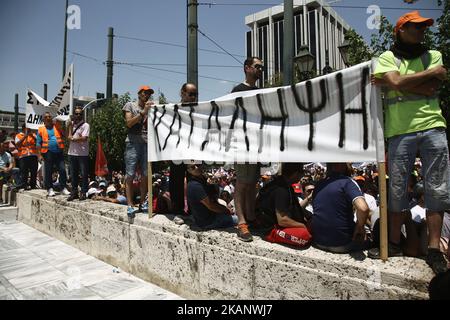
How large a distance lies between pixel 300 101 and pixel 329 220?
105cm

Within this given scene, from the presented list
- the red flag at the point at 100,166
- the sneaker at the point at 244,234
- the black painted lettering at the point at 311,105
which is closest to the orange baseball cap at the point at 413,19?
the black painted lettering at the point at 311,105

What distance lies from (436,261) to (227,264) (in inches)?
65.0

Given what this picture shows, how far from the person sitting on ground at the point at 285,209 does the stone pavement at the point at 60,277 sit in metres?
1.41

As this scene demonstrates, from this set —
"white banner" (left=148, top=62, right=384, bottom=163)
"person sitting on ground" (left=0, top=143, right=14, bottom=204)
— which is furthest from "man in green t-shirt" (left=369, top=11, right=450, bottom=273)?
"person sitting on ground" (left=0, top=143, right=14, bottom=204)

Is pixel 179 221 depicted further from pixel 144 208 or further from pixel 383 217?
pixel 383 217

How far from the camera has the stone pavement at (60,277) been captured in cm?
351

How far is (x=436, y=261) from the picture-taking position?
2074 mm

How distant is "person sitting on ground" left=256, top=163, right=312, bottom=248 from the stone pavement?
1.41 meters

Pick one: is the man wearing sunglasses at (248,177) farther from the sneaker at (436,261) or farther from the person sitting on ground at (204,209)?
the sneaker at (436,261)

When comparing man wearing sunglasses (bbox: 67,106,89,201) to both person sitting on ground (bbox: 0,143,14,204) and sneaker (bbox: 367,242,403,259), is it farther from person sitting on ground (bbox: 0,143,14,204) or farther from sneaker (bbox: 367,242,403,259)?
sneaker (bbox: 367,242,403,259)
